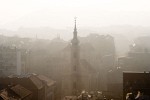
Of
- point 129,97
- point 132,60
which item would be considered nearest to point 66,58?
point 132,60

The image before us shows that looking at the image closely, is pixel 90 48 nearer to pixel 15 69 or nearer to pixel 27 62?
pixel 27 62

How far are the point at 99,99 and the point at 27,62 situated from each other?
49.4m

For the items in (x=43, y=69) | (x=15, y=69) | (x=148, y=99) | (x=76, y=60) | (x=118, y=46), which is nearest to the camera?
(x=148, y=99)

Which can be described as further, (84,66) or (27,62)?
(27,62)

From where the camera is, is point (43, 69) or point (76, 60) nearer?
point (76, 60)

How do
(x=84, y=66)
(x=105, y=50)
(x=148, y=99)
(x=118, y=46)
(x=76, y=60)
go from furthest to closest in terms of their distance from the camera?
(x=118, y=46)
(x=105, y=50)
(x=84, y=66)
(x=76, y=60)
(x=148, y=99)

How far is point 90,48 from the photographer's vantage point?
9100 cm

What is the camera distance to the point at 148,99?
33.6 meters

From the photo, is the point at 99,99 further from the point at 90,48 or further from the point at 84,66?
the point at 90,48

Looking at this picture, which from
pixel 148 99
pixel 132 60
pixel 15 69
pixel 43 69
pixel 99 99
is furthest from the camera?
pixel 132 60

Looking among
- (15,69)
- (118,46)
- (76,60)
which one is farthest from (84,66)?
(118,46)

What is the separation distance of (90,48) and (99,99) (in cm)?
4564

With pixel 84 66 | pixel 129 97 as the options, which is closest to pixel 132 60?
pixel 84 66

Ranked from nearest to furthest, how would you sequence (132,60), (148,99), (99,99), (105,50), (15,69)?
(148,99), (99,99), (15,69), (132,60), (105,50)
